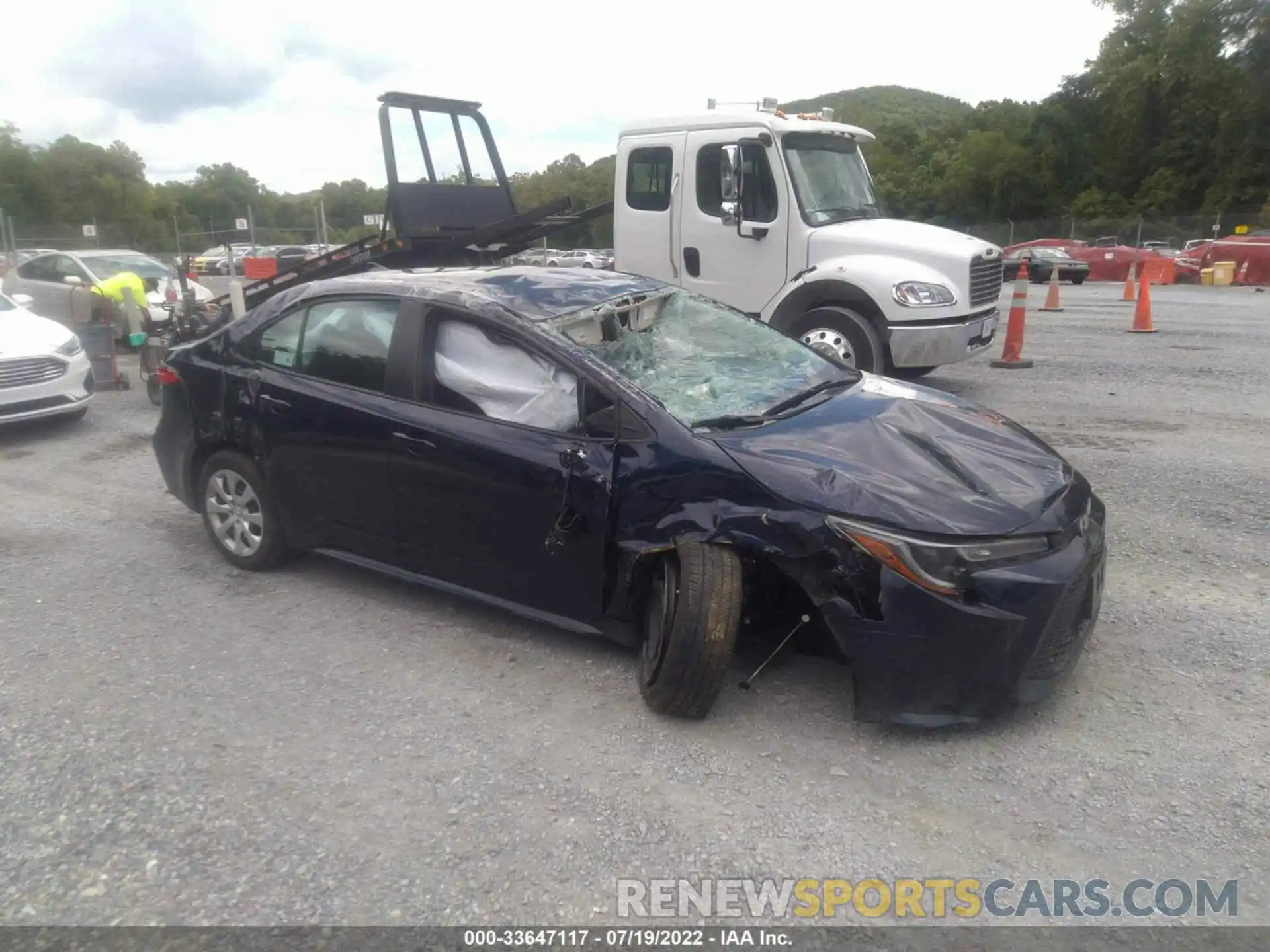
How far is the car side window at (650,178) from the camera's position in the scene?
9219 millimetres

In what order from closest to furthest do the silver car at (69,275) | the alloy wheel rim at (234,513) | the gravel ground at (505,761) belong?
the gravel ground at (505,761) < the alloy wheel rim at (234,513) < the silver car at (69,275)

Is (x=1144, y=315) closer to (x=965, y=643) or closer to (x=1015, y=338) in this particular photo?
(x=1015, y=338)

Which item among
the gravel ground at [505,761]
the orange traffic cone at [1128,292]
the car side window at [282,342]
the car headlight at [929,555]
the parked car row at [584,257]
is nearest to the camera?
the gravel ground at [505,761]

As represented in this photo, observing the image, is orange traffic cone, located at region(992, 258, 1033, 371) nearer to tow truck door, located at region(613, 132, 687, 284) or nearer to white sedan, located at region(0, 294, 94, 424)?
tow truck door, located at region(613, 132, 687, 284)

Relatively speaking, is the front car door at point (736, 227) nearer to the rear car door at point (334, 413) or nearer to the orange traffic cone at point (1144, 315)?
the rear car door at point (334, 413)

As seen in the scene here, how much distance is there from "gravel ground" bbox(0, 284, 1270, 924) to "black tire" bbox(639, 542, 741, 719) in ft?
0.50

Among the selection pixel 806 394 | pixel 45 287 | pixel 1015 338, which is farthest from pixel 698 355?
pixel 45 287

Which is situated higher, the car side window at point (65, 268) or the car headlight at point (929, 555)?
the car side window at point (65, 268)

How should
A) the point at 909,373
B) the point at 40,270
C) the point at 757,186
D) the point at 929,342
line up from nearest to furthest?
the point at 929,342 → the point at 757,186 → the point at 909,373 → the point at 40,270

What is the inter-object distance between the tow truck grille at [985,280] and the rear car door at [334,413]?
5775 millimetres

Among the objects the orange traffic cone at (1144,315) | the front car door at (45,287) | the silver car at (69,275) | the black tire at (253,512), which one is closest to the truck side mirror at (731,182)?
the black tire at (253,512)

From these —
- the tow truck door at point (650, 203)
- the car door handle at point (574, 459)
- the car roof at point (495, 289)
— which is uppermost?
the tow truck door at point (650, 203)

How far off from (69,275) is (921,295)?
12.4 m

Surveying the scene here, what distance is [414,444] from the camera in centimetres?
423
